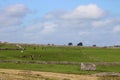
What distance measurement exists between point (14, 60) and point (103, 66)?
54.2 ft

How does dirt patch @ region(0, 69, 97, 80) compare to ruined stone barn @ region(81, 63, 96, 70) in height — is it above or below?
below

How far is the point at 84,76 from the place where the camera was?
56.9 metres

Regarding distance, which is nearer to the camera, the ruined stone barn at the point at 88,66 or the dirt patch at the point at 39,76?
the dirt patch at the point at 39,76

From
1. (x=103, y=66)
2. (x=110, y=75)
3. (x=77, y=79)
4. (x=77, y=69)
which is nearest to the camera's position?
(x=77, y=79)

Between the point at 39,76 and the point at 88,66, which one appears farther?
the point at 88,66

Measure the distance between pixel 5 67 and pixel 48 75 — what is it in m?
12.9

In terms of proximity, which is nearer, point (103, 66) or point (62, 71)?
point (62, 71)

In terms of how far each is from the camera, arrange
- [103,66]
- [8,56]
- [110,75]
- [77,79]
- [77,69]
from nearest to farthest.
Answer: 1. [77,79]
2. [110,75]
3. [77,69]
4. [103,66]
5. [8,56]

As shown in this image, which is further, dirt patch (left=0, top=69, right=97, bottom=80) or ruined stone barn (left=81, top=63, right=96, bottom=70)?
ruined stone barn (left=81, top=63, right=96, bottom=70)

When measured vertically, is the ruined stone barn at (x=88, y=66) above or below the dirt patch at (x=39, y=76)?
above

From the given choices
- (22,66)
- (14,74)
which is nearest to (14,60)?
(22,66)

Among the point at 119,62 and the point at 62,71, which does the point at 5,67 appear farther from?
the point at 119,62

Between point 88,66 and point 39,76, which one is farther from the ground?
point 88,66

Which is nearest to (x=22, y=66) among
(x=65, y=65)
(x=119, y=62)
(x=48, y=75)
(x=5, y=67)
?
(x=5, y=67)
